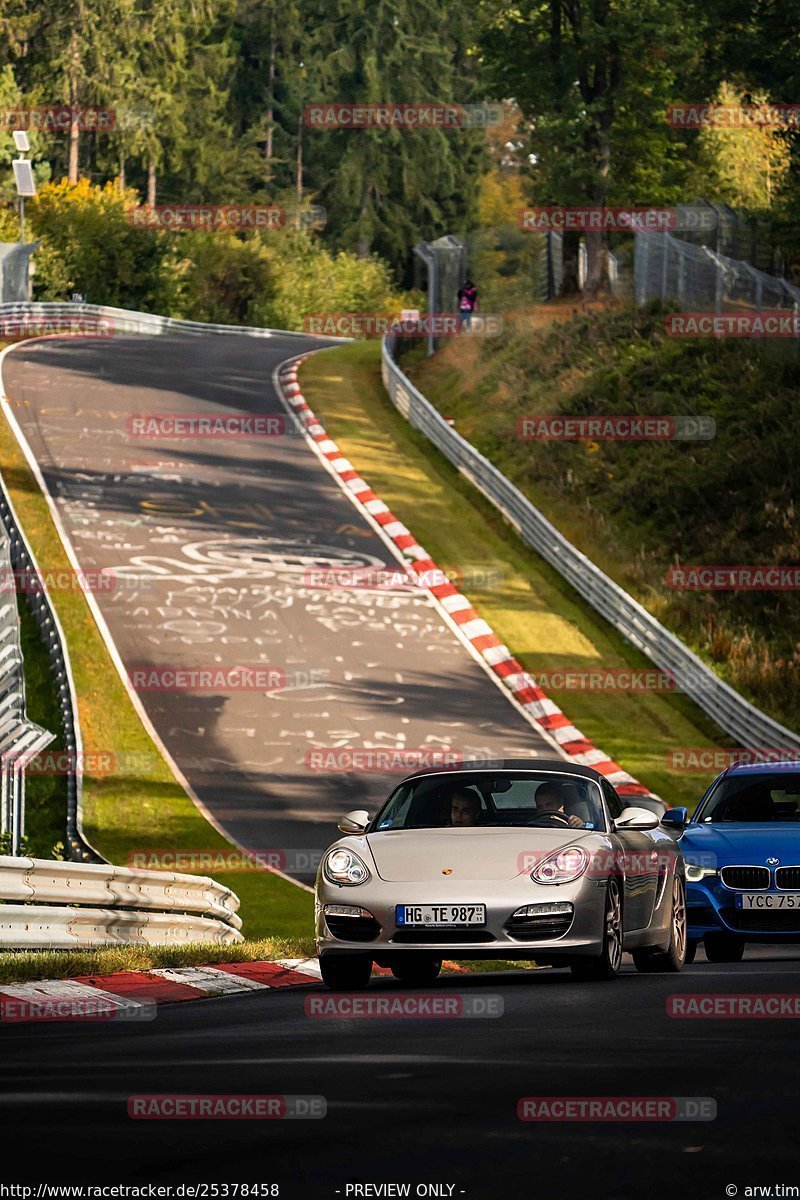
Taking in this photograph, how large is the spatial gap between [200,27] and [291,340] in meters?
39.3

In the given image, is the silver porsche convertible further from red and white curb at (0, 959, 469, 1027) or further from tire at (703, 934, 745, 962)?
tire at (703, 934, 745, 962)

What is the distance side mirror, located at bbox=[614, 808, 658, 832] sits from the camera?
455 inches

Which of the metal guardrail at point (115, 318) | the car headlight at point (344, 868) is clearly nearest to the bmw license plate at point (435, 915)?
the car headlight at point (344, 868)

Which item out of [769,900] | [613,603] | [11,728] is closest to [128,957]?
[769,900]

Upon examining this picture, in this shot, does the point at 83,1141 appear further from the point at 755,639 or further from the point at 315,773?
the point at 755,639

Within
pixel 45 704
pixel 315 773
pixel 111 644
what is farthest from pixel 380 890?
pixel 111 644

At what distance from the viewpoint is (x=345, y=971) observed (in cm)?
1112

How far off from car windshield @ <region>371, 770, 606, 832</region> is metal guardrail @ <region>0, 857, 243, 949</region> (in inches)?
81.8

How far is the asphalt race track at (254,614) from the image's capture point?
79.2 feet

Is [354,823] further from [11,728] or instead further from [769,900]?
[11,728]

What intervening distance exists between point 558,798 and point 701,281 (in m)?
32.6

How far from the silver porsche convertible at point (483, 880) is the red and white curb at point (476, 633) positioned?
387 inches

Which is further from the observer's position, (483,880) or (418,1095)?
(483,880)

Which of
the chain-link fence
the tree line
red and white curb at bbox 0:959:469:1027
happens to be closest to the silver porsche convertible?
red and white curb at bbox 0:959:469:1027
